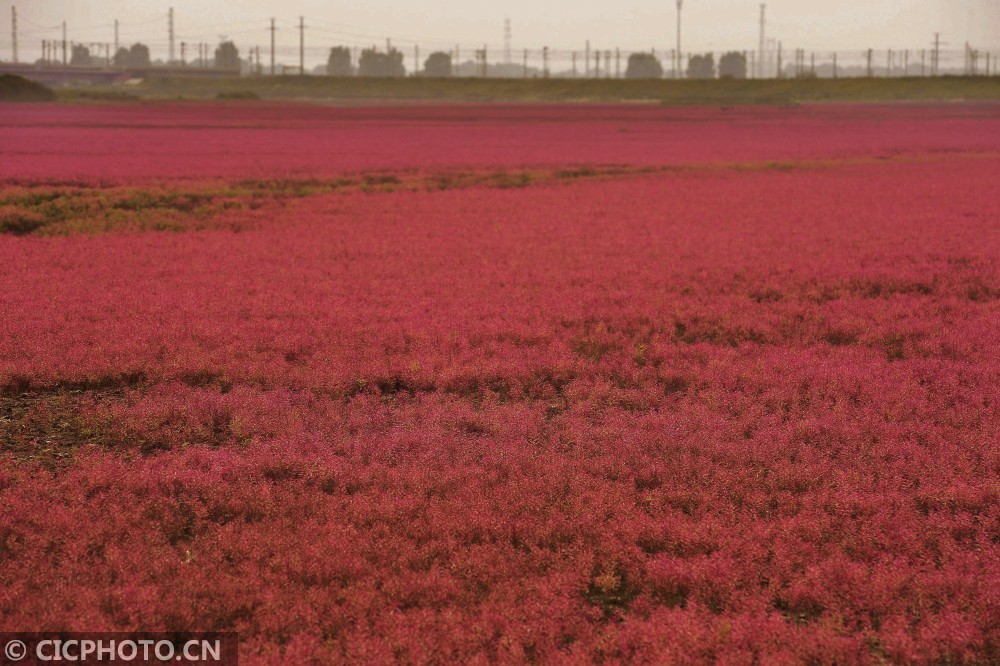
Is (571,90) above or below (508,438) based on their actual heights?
above

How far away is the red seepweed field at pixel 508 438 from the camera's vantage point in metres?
6.27

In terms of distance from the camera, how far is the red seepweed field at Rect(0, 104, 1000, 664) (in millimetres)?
6266

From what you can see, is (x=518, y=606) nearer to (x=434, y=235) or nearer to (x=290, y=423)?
(x=290, y=423)

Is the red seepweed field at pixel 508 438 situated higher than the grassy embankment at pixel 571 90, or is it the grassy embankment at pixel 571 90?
the grassy embankment at pixel 571 90

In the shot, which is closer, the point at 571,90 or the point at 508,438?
the point at 508,438

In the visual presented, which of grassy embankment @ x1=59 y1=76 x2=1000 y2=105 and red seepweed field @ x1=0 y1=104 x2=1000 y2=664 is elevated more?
grassy embankment @ x1=59 y1=76 x2=1000 y2=105

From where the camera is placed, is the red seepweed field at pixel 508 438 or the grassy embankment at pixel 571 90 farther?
the grassy embankment at pixel 571 90

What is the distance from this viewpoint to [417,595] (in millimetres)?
6523

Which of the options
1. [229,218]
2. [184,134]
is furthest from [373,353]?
[184,134]

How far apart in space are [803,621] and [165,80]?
168 meters

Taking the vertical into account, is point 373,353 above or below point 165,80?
below

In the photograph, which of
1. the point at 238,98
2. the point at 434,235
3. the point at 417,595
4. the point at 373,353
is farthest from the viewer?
the point at 238,98

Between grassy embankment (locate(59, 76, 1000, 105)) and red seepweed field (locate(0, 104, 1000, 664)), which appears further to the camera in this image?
grassy embankment (locate(59, 76, 1000, 105))

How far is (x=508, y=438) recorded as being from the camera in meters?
9.75
